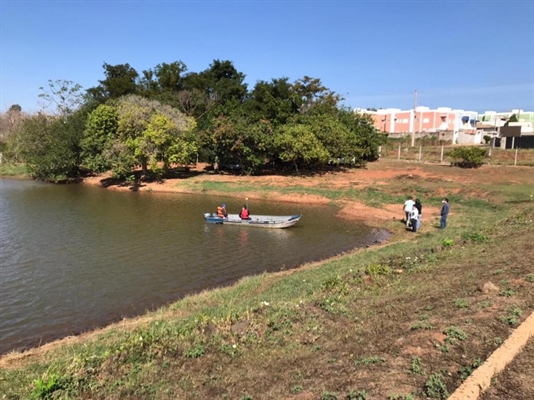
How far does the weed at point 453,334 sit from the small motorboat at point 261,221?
57.8 feet

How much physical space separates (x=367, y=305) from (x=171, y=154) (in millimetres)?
37643

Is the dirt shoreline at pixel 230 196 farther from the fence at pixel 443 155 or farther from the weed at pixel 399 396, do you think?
the fence at pixel 443 155

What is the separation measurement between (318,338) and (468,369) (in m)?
2.88

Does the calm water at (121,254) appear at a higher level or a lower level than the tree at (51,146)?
lower

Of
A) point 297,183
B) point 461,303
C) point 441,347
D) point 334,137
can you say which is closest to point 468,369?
point 441,347

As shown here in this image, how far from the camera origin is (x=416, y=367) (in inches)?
238

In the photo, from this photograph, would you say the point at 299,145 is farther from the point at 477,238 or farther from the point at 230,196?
the point at 477,238

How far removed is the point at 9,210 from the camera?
30797mm

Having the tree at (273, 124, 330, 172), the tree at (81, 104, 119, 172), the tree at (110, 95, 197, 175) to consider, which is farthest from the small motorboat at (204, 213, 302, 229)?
the tree at (81, 104, 119, 172)

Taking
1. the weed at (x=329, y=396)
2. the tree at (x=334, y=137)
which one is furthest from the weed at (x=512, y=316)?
the tree at (x=334, y=137)

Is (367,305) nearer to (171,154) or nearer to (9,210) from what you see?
(9,210)

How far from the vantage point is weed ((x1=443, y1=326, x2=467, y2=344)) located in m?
6.73

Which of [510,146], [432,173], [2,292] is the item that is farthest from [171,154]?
[510,146]

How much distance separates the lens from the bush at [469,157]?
44.1m
